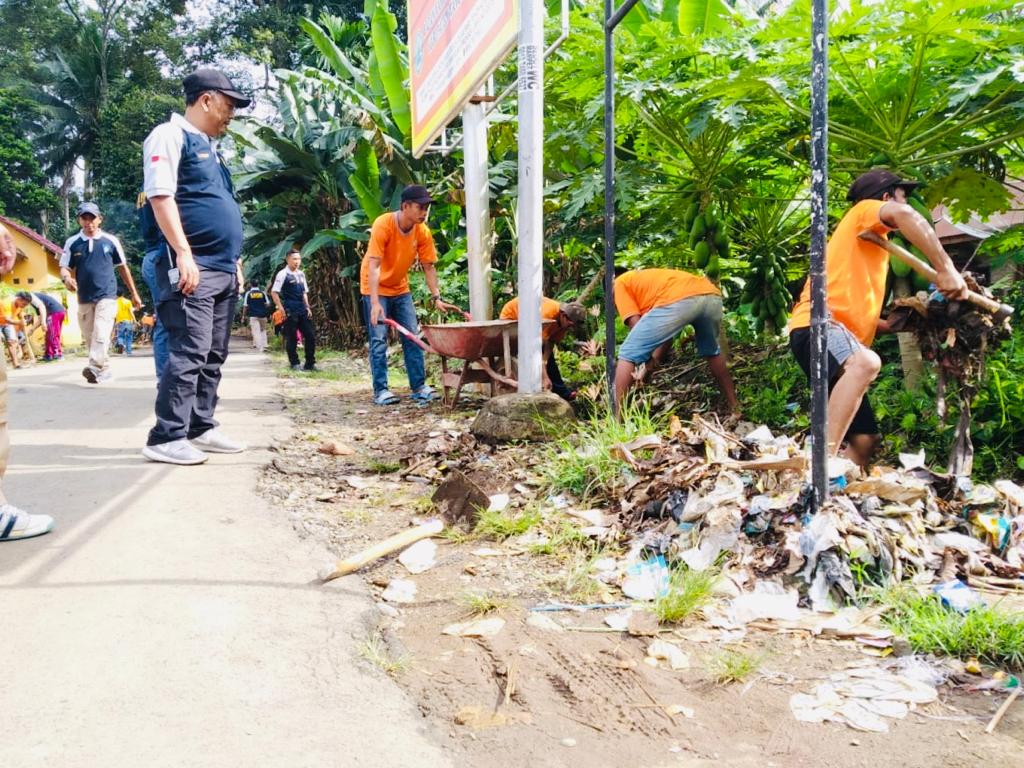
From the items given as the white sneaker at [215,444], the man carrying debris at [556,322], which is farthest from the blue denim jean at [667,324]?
the white sneaker at [215,444]

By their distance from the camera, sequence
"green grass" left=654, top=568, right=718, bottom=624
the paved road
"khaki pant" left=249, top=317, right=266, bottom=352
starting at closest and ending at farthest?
the paved road → "green grass" left=654, top=568, right=718, bottom=624 → "khaki pant" left=249, top=317, right=266, bottom=352

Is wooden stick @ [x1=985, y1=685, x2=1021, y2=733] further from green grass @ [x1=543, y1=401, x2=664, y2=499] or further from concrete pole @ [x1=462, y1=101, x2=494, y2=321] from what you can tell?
concrete pole @ [x1=462, y1=101, x2=494, y2=321]

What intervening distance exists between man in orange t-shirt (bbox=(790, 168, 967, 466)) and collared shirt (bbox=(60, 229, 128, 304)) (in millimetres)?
7156

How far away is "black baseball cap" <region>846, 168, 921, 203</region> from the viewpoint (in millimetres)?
3830

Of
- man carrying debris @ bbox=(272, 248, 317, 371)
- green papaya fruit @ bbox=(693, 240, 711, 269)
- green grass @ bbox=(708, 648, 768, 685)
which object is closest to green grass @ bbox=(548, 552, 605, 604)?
green grass @ bbox=(708, 648, 768, 685)

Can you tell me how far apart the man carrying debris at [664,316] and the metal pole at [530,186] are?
596 mm

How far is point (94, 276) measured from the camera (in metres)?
8.39

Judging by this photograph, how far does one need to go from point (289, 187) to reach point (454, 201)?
624cm

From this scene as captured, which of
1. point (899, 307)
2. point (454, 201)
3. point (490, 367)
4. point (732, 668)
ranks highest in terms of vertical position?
point (454, 201)

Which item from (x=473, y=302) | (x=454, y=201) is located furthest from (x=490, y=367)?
(x=454, y=201)

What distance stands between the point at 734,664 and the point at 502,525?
4.52 ft

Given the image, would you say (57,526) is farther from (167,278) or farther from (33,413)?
(33,413)

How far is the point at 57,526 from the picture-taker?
3344mm

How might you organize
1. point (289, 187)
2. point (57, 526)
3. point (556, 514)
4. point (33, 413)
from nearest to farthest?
1. point (57, 526)
2. point (556, 514)
3. point (33, 413)
4. point (289, 187)
